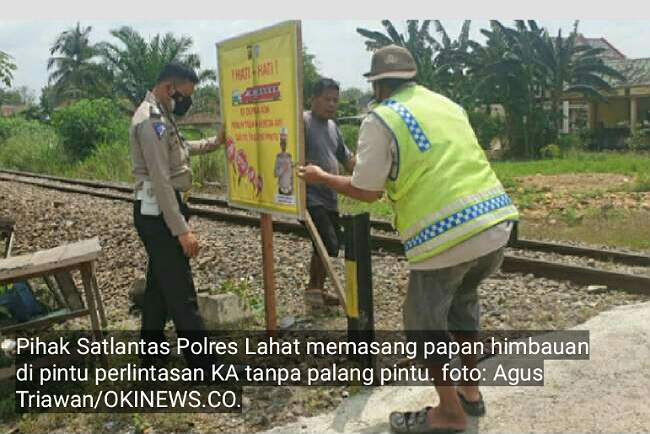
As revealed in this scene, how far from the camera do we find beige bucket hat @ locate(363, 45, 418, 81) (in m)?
3.58

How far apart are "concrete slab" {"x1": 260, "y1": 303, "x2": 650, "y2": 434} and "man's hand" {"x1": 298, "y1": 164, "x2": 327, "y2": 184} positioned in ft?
4.20

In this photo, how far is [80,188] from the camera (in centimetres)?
1897

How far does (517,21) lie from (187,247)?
34481mm

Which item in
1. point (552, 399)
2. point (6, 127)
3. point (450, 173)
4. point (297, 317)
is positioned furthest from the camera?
point (6, 127)

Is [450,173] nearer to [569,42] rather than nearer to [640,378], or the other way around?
[640,378]

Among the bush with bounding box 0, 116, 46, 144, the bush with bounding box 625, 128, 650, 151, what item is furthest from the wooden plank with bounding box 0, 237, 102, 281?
the bush with bounding box 0, 116, 46, 144

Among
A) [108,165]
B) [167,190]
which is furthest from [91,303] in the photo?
[108,165]

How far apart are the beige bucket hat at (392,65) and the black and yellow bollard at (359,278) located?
99 centimetres

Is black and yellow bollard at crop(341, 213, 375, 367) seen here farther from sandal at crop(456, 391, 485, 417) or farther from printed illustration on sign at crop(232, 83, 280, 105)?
printed illustration on sign at crop(232, 83, 280, 105)

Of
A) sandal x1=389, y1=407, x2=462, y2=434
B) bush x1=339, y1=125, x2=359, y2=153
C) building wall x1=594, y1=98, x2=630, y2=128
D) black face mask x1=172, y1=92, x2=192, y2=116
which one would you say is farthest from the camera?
building wall x1=594, y1=98, x2=630, y2=128

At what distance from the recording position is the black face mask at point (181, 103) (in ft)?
15.0

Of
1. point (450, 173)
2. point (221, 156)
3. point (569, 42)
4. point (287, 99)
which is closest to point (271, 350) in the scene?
point (287, 99)

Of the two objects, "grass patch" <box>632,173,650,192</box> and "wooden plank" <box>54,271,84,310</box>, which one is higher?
"wooden plank" <box>54,271,84,310</box>

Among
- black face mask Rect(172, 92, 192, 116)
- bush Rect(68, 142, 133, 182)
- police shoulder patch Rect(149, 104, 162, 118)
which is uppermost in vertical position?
black face mask Rect(172, 92, 192, 116)
